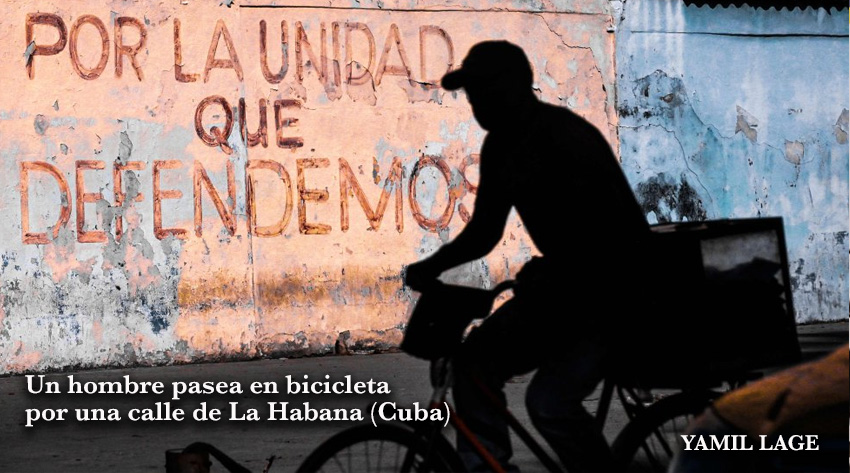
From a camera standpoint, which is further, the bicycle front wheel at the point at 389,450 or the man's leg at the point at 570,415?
the man's leg at the point at 570,415

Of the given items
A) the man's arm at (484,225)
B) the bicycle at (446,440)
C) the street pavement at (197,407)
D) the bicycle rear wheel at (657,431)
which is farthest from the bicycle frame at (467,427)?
the street pavement at (197,407)

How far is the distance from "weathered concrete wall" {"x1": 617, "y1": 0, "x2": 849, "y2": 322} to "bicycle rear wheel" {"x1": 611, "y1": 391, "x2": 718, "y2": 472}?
28.3 ft

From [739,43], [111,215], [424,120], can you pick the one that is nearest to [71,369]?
[111,215]

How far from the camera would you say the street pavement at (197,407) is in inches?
263

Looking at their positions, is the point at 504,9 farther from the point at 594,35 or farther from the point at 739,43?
the point at 739,43

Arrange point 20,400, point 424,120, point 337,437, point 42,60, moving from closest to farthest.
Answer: point 337,437 < point 20,400 < point 42,60 < point 424,120

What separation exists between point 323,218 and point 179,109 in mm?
1601

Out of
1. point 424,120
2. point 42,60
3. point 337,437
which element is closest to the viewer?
point 337,437

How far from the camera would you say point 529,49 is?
474 inches

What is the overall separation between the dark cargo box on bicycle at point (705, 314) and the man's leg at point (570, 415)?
164mm

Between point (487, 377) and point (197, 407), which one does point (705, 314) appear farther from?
point (197, 407)

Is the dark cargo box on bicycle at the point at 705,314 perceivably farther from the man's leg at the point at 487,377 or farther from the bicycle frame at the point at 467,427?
the man's leg at the point at 487,377

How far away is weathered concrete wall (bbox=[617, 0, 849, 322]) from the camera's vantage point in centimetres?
1255

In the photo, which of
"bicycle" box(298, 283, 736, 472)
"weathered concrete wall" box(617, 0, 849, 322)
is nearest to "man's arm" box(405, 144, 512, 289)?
"bicycle" box(298, 283, 736, 472)
